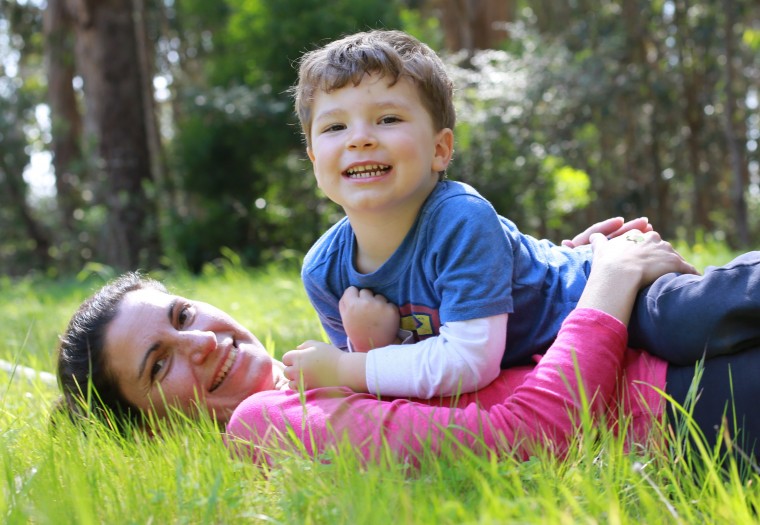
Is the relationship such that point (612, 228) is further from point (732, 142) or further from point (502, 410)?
point (732, 142)

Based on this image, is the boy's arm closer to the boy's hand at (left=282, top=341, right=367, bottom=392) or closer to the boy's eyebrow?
the boy's hand at (left=282, top=341, right=367, bottom=392)

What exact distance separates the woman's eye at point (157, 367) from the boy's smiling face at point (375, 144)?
0.75m

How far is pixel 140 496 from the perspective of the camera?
1778 millimetres

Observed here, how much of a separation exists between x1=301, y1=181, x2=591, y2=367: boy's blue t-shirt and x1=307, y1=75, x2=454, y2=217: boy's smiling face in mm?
115

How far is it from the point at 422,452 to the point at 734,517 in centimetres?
75

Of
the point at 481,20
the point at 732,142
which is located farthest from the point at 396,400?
the point at 481,20

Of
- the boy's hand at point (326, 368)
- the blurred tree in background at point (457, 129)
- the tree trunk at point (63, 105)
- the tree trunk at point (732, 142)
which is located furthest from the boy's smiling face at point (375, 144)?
the tree trunk at point (63, 105)

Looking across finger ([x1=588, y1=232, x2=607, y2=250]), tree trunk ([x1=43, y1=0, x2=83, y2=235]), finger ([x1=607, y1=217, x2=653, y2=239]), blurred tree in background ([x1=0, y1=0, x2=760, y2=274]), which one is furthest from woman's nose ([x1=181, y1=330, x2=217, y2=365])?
tree trunk ([x1=43, y1=0, x2=83, y2=235])

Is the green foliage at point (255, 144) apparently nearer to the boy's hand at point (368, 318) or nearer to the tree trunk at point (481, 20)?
the tree trunk at point (481, 20)

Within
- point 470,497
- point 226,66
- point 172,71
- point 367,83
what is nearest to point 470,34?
point 226,66

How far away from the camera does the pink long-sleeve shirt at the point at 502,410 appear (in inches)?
77.9

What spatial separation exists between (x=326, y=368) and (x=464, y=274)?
18.9 inches

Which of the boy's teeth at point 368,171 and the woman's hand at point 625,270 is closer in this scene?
the woman's hand at point 625,270

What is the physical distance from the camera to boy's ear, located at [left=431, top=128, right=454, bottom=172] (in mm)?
2461
